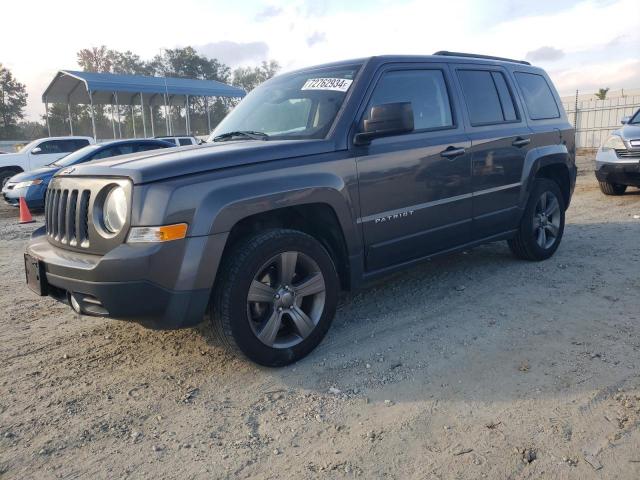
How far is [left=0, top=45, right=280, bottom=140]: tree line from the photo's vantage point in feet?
118

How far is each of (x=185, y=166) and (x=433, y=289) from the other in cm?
266

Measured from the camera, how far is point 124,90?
2244 cm

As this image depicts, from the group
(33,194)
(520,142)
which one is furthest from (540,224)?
(33,194)

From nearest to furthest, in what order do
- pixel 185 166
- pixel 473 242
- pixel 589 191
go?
pixel 185 166 < pixel 473 242 < pixel 589 191

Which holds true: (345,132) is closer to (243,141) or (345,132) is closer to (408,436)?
(243,141)

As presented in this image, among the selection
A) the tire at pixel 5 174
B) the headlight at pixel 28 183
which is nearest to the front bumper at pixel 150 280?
the headlight at pixel 28 183

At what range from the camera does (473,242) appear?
462cm

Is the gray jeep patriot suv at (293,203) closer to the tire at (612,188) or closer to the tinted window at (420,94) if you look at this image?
the tinted window at (420,94)

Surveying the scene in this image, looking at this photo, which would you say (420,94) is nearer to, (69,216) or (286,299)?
(286,299)

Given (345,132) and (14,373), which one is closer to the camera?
(14,373)

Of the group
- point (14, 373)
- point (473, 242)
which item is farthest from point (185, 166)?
point (473, 242)

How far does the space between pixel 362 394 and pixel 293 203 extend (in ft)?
3.96

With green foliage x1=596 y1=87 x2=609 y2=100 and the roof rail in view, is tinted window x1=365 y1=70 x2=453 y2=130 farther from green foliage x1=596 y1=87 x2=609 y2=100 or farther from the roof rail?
green foliage x1=596 y1=87 x2=609 y2=100

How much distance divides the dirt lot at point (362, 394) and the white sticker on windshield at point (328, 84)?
1753 mm
